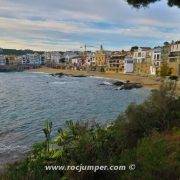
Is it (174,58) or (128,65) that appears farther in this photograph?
(128,65)

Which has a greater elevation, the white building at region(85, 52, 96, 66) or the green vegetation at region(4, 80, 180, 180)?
the green vegetation at region(4, 80, 180, 180)

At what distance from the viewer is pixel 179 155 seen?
28.4ft

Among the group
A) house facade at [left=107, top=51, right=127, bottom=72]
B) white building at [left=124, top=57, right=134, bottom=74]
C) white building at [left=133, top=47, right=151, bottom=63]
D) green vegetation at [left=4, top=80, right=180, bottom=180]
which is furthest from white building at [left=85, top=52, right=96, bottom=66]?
green vegetation at [left=4, top=80, right=180, bottom=180]

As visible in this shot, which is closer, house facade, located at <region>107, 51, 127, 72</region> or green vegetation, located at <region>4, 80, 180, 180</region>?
green vegetation, located at <region>4, 80, 180, 180</region>

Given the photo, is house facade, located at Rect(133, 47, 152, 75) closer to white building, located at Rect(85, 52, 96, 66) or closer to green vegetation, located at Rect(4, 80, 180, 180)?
white building, located at Rect(85, 52, 96, 66)

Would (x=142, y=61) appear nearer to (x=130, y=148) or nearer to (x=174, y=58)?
(x=174, y=58)

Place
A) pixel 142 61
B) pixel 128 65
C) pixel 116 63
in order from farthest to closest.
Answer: pixel 116 63 < pixel 128 65 < pixel 142 61

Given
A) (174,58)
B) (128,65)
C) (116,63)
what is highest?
(174,58)

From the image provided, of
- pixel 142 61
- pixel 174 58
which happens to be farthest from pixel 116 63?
pixel 174 58

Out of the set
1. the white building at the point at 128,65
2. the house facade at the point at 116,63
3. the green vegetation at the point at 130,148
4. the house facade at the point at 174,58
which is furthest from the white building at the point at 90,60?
the green vegetation at the point at 130,148

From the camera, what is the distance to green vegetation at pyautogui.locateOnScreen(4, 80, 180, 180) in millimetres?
7840

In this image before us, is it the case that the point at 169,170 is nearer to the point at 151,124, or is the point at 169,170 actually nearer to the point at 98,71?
the point at 151,124

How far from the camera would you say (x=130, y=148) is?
11.1m

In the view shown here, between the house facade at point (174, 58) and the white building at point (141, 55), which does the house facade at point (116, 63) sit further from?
the house facade at point (174, 58)
